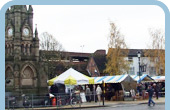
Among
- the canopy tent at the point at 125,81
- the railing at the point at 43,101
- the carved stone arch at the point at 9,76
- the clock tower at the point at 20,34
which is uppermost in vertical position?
the clock tower at the point at 20,34

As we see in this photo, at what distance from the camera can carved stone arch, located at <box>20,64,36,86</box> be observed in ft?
108

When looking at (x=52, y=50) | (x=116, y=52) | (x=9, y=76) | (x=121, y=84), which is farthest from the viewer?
(x=52, y=50)

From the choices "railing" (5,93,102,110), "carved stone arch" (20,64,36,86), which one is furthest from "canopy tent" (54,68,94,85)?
"carved stone arch" (20,64,36,86)

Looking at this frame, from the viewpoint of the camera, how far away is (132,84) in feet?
122

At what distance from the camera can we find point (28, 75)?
33.4 metres

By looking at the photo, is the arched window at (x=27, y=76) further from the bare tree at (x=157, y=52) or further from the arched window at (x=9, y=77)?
the bare tree at (x=157, y=52)

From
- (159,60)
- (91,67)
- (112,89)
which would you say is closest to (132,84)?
Result: (112,89)

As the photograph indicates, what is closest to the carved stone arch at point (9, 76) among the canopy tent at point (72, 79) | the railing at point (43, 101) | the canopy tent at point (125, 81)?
the canopy tent at point (72, 79)

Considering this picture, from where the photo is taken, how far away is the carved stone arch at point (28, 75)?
33000mm

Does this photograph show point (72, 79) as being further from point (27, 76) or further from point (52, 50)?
point (52, 50)

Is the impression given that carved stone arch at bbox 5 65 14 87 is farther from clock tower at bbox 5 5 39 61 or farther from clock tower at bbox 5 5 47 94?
clock tower at bbox 5 5 39 61

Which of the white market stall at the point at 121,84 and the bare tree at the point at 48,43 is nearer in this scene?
the white market stall at the point at 121,84

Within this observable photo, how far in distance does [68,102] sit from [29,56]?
633 cm

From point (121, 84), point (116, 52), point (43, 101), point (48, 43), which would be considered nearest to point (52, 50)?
point (48, 43)
